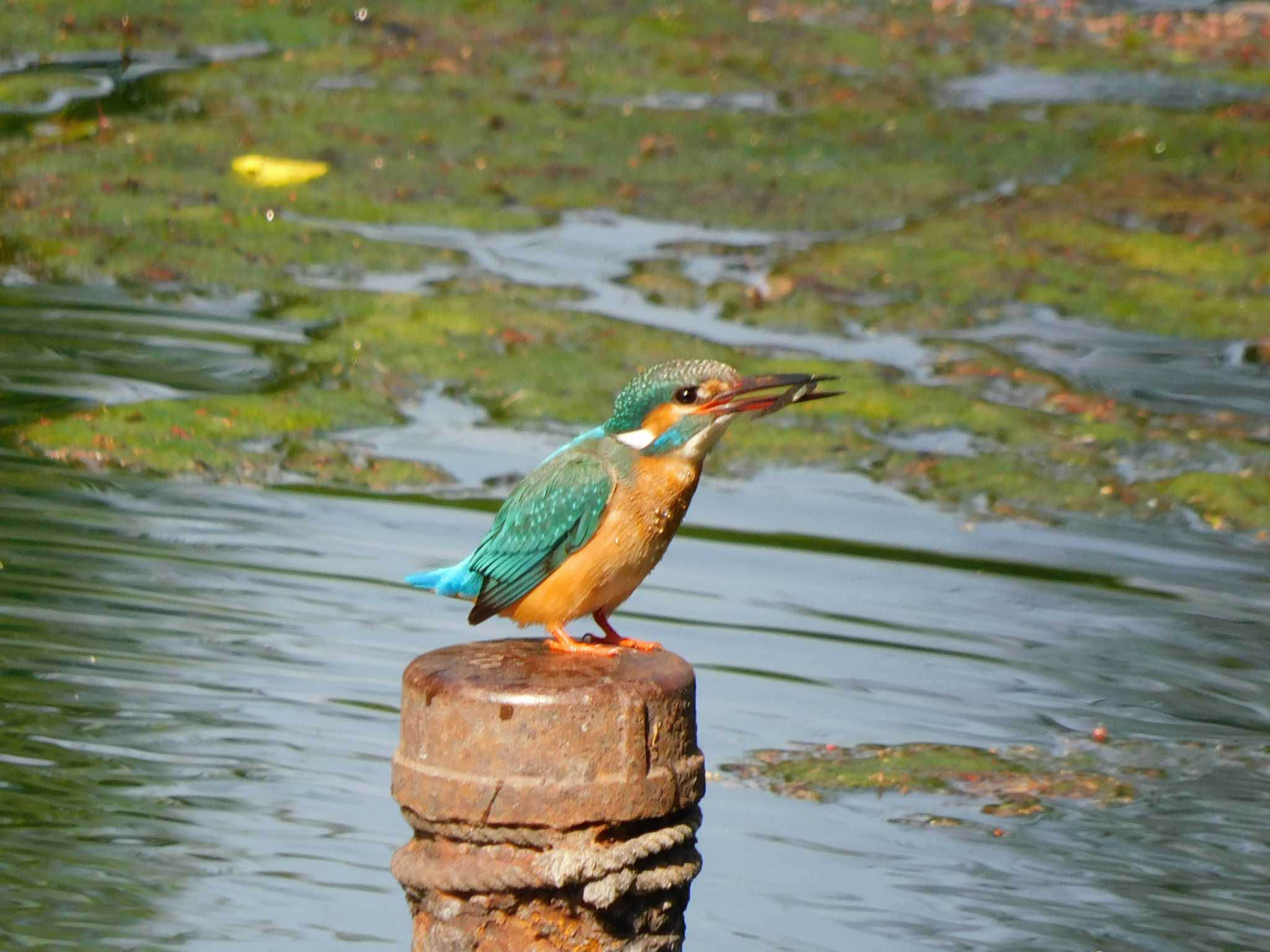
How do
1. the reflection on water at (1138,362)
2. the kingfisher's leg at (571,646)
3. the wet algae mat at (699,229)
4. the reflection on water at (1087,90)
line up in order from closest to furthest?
the kingfisher's leg at (571,646) → the wet algae mat at (699,229) → the reflection on water at (1138,362) → the reflection on water at (1087,90)

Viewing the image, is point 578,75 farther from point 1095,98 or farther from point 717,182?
point 1095,98

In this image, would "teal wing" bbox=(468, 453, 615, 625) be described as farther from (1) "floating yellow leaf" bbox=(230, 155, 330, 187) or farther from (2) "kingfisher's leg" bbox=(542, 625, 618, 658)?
(1) "floating yellow leaf" bbox=(230, 155, 330, 187)

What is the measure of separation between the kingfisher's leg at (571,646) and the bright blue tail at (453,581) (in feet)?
0.59

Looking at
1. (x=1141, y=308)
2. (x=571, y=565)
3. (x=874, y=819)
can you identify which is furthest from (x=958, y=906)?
(x=1141, y=308)

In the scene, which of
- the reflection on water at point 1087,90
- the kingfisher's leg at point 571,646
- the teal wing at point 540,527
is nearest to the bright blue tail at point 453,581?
the teal wing at point 540,527

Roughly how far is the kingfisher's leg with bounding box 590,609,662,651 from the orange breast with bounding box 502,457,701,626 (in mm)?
46

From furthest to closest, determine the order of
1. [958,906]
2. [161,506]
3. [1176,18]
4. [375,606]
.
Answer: [1176,18] → [161,506] → [375,606] → [958,906]

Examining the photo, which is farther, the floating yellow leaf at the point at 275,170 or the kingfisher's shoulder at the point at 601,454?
the floating yellow leaf at the point at 275,170

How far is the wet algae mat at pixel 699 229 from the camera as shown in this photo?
7004mm

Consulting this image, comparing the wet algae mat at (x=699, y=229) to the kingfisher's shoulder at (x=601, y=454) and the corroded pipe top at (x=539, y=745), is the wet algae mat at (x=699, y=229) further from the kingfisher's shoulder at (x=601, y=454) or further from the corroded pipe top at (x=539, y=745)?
the corroded pipe top at (x=539, y=745)

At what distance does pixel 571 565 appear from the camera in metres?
3.27

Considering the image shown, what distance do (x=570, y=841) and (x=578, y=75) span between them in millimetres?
9242

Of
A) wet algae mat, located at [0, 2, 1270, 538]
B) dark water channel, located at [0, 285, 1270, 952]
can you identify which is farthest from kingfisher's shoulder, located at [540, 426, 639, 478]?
wet algae mat, located at [0, 2, 1270, 538]

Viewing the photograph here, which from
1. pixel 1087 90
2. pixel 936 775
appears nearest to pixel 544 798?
pixel 936 775
